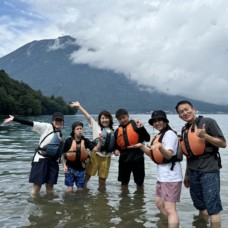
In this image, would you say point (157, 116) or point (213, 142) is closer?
point (213, 142)

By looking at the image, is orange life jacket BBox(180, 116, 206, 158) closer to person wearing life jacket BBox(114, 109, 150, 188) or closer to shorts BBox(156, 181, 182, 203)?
shorts BBox(156, 181, 182, 203)

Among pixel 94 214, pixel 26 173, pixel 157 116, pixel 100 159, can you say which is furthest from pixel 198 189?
pixel 26 173

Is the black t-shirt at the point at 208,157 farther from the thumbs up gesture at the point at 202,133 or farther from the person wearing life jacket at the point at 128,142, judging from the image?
the person wearing life jacket at the point at 128,142

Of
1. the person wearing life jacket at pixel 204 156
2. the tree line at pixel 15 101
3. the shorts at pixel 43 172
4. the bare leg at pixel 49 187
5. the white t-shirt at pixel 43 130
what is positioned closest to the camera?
the person wearing life jacket at pixel 204 156

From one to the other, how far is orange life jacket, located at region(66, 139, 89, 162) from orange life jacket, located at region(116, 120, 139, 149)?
101 cm

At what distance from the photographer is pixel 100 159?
9.41 m

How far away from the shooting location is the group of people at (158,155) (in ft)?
19.3

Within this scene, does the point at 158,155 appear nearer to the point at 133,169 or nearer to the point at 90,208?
the point at 90,208

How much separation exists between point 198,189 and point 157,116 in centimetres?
156

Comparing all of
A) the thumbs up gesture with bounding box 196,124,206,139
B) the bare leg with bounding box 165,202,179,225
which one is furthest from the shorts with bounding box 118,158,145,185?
the thumbs up gesture with bounding box 196,124,206,139

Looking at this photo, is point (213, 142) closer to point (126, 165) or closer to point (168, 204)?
point (168, 204)

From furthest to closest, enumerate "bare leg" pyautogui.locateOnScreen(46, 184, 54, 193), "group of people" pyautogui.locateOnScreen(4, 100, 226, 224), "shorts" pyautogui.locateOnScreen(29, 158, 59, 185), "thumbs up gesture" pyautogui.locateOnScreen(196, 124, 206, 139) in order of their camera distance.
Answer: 1. "bare leg" pyautogui.locateOnScreen(46, 184, 54, 193)
2. "shorts" pyautogui.locateOnScreen(29, 158, 59, 185)
3. "group of people" pyautogui.locateOnScreen(4, 100, 226, 224)
4. "thumbs up gesture" pyautogui.locateOnScreen(196, 124, 206, 139)

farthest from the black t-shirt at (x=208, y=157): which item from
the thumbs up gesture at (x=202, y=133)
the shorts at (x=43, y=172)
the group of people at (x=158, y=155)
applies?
the shorts at (x=43, y=172)

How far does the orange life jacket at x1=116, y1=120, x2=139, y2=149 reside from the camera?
8758 millimetres
